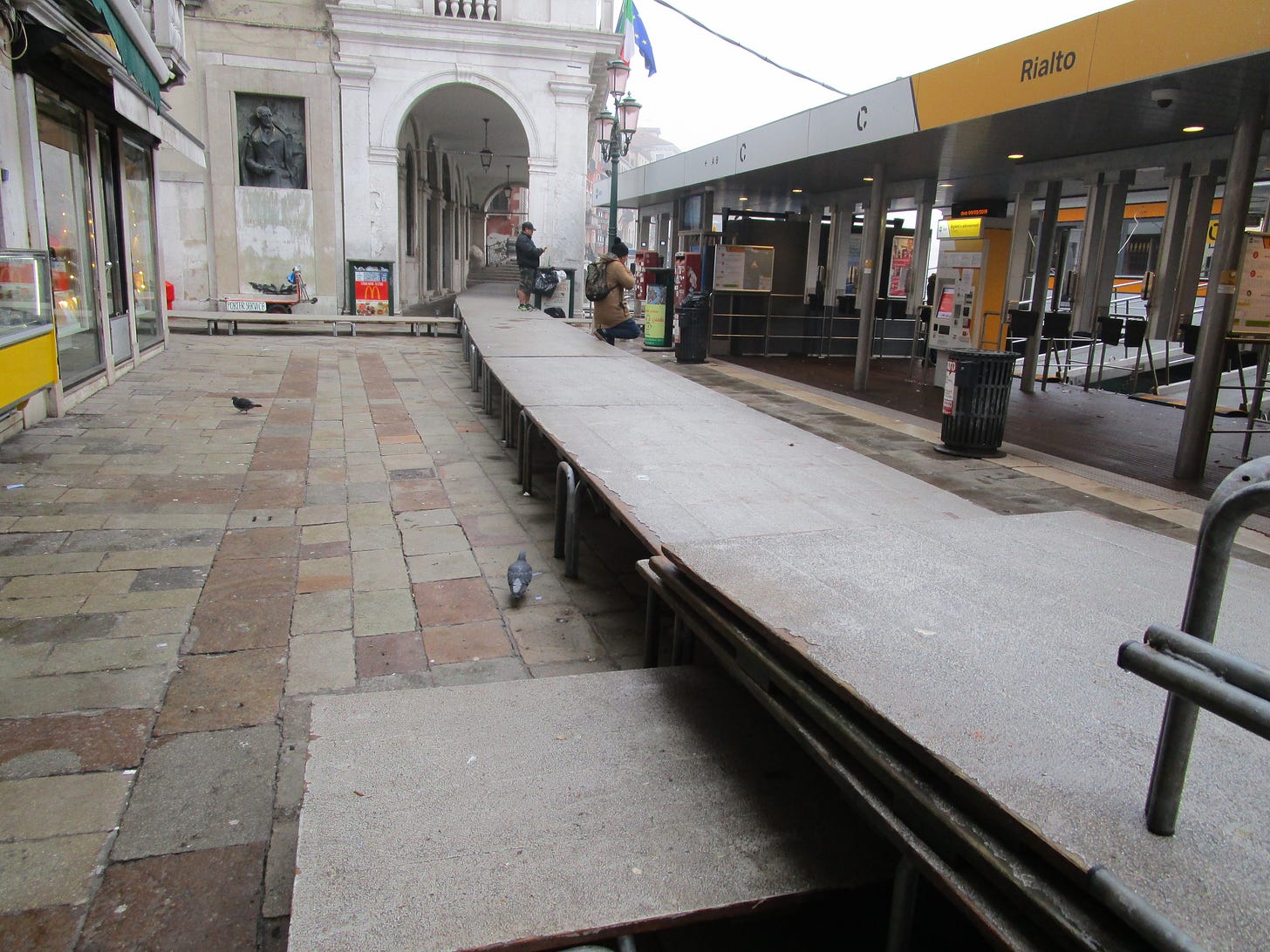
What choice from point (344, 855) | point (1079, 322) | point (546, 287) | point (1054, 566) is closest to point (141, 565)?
point (344, 855)

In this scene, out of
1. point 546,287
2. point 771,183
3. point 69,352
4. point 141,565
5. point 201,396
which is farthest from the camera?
point 546,287

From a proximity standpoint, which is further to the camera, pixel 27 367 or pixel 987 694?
pixel 27 367

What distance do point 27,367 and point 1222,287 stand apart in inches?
334

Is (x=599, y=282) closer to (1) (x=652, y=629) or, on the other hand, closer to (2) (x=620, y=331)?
(2) (x=620, y=331)

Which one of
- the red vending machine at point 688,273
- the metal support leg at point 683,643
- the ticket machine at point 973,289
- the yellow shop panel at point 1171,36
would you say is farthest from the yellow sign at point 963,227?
the metal support leg at point 683,643

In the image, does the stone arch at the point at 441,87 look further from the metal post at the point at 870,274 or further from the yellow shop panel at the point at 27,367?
the yellow shop panel at the point at 27,367

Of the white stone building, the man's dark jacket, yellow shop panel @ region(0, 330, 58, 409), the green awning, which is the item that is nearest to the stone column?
the white stone building

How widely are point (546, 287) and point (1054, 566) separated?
14.6 meters

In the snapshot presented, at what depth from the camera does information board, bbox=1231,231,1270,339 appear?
242 inches

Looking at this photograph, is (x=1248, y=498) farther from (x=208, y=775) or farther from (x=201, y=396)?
(x=201, y=396)

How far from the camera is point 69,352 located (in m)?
8.16

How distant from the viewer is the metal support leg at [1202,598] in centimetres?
121

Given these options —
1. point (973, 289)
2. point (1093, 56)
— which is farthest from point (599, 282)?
point (1093, 56)

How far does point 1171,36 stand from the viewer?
5.43 metres
